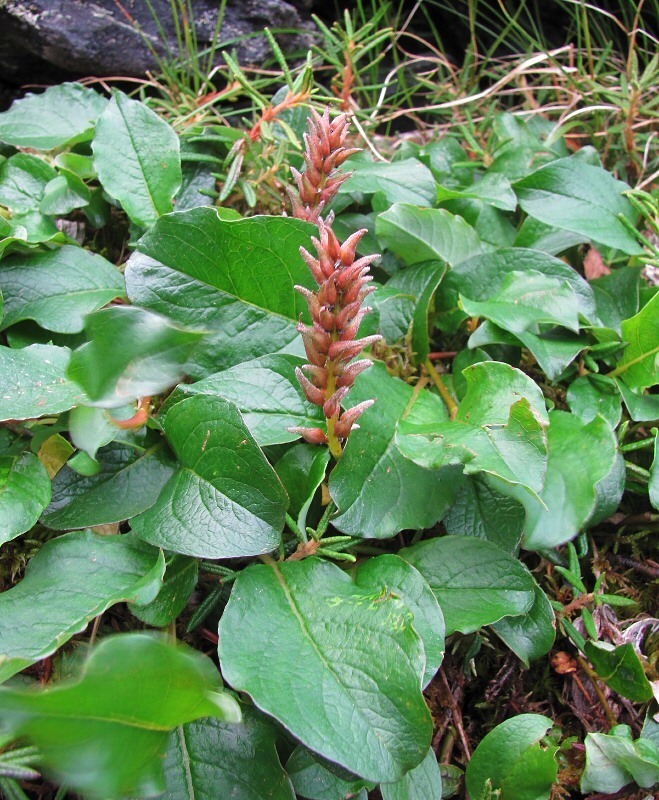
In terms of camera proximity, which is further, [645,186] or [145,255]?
[645,186]

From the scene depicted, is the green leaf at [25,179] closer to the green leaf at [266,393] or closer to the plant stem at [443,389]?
the green leaf at [266,393]

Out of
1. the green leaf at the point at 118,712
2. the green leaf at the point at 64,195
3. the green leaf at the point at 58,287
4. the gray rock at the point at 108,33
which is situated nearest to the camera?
the green leaf at the point at 118,712

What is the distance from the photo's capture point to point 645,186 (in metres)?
1.85

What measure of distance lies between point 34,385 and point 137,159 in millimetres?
635

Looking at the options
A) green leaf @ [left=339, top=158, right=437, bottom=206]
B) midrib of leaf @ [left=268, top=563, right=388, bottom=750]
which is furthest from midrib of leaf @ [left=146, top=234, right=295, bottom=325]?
midrib of leaf @ [left=268, top=563, right=388, bottom=750]

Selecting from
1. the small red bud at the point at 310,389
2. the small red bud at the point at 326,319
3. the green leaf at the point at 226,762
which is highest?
the small red bud at the point at 326,319

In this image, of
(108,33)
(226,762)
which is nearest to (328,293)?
(226,762)

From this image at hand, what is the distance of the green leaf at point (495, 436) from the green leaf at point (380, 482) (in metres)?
0.05

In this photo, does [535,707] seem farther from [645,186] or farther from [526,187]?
[645,186]

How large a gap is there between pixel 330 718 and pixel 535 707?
1.71 feet

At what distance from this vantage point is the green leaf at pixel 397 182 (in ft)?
4.74

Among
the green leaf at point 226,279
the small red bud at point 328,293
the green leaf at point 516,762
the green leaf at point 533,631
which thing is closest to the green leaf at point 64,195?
the green leaf at point 226,279

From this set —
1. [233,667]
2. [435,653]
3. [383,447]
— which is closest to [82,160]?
[383,447]

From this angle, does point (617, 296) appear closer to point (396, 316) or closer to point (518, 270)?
point (518, 270)
